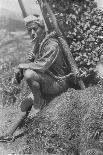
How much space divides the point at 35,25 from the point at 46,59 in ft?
2.21

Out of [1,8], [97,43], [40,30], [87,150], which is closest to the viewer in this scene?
[87,150]

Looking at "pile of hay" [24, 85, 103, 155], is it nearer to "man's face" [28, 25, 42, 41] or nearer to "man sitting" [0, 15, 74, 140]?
"man sitting" [0, 15, 74, 140]

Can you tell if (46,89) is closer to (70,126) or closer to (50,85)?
(50,85)

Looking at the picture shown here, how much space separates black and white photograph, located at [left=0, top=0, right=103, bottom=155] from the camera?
7371 mm

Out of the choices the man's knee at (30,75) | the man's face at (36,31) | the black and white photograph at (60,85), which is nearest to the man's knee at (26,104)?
the black and white photograph at (60,85)

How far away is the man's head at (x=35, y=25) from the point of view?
8.16 meters

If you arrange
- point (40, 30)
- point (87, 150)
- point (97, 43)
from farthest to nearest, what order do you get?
1. point (97, 43)
2. point (40, 30)
3. point (87, 150)

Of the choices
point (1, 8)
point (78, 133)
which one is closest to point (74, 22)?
point (78, 133)

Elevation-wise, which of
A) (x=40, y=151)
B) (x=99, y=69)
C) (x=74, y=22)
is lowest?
(x=40, y=151)

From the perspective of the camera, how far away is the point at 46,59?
8094 millimetres

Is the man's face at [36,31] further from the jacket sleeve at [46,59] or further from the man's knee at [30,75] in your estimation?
the man's knee at [30,75]

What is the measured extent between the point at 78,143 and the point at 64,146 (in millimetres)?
249

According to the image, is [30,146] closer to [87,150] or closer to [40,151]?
[40,151]

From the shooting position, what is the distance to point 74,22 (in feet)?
29.3
